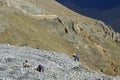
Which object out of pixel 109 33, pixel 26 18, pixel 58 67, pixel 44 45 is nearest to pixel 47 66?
pixel 58 67

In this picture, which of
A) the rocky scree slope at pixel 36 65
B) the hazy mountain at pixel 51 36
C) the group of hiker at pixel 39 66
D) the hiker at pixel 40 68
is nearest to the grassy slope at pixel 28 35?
the hazy mountain at pixel 51 36

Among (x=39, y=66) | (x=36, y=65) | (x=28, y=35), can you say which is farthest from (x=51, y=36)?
(x=39, y=66)

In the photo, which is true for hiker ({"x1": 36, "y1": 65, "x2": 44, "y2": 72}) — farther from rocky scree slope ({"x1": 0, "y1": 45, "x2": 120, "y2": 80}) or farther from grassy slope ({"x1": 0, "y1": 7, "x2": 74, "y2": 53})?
grassy slope ({"x1": 0, "y1": 7, "x2": 74, "y2": 53})

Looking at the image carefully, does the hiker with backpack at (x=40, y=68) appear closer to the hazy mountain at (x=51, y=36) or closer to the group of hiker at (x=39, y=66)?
the group of hiker at (x=39, y=66)

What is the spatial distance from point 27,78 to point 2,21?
54.8 meters

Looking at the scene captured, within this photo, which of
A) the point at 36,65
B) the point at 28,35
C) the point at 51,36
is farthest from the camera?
the point at 51,36

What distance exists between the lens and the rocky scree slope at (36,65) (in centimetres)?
5100

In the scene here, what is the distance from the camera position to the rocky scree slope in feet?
167

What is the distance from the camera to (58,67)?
61375 mm

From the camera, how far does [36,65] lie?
195 ft

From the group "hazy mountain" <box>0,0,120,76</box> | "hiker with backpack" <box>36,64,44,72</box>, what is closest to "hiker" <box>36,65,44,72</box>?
"hiker with backpack" <box>36,64,44,72</box>

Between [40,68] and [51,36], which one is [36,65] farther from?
[51,36]

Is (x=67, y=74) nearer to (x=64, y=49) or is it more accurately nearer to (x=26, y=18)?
(x=64, y=49)

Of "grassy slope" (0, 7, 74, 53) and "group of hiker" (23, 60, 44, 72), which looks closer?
"group of hiker" (23, 60, 44, 72)
